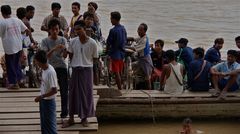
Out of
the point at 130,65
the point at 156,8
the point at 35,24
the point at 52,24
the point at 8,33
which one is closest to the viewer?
the point at 52,24

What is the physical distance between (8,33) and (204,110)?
345 centimetres

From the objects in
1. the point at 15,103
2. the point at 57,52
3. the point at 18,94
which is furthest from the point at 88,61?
the point at 18,94

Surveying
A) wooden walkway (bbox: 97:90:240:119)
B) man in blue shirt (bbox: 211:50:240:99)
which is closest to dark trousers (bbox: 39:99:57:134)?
wooden walkway (bbox: 97:90:240:119)

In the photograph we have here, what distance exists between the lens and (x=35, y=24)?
2350cm

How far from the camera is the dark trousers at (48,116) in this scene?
6.51 metres

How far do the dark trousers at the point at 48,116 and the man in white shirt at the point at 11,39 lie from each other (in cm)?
216

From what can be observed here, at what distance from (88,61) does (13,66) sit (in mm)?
2018

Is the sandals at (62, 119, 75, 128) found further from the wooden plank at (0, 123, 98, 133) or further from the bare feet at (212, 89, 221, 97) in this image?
the bare feet at (212, 89, 221, 97)

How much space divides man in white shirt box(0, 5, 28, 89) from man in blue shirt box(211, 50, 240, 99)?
3.11m

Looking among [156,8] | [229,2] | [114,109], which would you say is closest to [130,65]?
[114,109]

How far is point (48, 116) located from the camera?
6547mm

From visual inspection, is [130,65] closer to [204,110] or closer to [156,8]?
[204,110]

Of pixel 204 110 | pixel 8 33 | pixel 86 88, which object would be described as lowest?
pixel 204 110

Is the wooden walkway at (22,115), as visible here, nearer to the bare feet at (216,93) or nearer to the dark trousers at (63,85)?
the dark trousers at (63,85)
